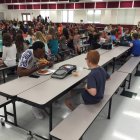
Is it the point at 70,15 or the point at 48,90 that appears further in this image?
the point at 70,15

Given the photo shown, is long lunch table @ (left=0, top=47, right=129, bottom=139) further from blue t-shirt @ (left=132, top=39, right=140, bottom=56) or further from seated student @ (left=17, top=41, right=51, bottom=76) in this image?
blue t-shirt @ (left=132, top=39, right=140, bottom=56)

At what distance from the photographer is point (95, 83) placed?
2277 mm

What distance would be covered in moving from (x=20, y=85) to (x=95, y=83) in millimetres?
1007

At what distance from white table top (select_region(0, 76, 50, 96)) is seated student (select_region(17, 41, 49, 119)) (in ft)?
0.41

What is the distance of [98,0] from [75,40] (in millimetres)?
7779

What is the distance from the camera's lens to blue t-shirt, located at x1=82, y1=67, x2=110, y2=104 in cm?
227

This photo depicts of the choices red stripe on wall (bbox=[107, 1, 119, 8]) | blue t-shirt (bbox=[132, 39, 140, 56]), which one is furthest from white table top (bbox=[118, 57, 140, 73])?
red stripe on wall (bbox=[107, 1, 119, 8])

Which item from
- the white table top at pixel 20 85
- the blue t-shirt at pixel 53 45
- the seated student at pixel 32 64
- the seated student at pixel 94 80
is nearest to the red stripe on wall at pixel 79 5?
the blue t-shirt at pixel 53 45

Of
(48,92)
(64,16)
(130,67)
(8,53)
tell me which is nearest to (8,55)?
(8,53)

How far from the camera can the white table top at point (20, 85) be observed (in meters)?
2.23

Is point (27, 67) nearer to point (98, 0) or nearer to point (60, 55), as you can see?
point (60, 55)

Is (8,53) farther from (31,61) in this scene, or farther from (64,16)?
(64,16)

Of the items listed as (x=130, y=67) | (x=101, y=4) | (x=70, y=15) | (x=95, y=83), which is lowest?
(x=130, y=67)

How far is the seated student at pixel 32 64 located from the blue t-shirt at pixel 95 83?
2.91ft
